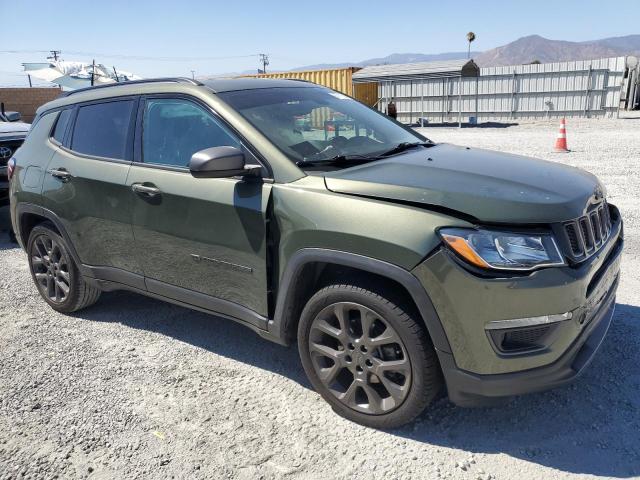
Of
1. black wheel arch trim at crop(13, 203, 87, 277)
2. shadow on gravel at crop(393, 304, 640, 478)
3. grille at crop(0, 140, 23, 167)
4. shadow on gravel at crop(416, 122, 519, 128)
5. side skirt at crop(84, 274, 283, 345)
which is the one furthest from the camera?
shadow on gravel at crop(416, 122, 519, 128)

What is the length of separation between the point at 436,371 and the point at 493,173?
106 centimetres

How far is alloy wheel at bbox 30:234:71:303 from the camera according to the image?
4340mm

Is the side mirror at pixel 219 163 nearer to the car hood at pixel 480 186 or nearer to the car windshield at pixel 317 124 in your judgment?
the car windshield at pixel 317 124

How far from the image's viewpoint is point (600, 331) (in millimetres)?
2736

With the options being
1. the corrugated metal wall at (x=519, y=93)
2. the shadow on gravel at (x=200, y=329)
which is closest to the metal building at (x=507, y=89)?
the corrugated metal wall at (x=519, y=93)

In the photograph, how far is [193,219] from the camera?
3.20 metres

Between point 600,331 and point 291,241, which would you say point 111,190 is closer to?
point 291,241

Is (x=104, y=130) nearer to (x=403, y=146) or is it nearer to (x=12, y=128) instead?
(x=403, y=146)

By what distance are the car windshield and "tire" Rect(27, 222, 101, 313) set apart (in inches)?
78.2

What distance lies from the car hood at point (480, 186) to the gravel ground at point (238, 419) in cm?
111

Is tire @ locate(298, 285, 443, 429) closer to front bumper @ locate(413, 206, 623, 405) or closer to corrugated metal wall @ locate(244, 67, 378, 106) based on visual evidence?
front bumper @ locate(413, 206, 623, 405)

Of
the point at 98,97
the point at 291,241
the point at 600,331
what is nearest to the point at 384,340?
the point at 291,241

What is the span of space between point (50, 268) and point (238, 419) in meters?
2.44

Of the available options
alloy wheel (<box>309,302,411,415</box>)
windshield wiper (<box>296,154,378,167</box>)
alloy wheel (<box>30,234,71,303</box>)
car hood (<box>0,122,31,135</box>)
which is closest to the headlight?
alloy wheel (<box>309,302,411,415</box>)
